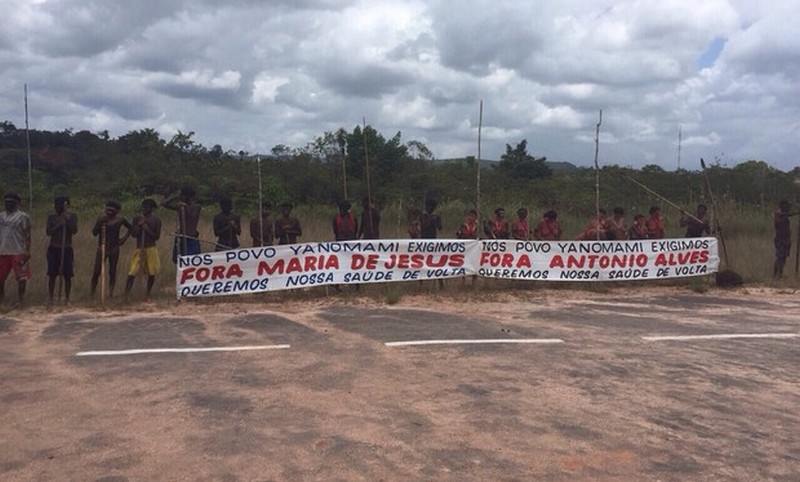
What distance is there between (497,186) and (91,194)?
1636 centimetres

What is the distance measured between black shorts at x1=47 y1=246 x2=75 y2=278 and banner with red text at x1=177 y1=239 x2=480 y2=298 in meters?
1.62

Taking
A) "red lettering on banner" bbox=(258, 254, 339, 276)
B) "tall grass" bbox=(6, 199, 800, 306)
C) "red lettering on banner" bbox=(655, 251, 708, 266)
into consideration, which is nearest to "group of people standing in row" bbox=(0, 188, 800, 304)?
"tall grass" bbox=(6, 199, 800, 306)

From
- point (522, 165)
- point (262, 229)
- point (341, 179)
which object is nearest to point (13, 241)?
point (262, 229)

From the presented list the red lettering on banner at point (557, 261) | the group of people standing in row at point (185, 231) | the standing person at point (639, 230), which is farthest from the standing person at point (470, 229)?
the standing person at point (639, 230)

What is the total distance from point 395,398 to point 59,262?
286 inches

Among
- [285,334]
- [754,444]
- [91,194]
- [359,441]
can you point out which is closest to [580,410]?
[754,444]

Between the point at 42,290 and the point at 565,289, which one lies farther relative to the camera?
the point at 565,289

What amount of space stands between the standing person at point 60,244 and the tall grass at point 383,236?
15.7 inches

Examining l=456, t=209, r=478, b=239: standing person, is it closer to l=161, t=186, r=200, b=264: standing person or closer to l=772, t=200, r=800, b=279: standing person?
l=161, t=186, r=200, b=264: standing person

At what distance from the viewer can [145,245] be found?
12148 millimetres

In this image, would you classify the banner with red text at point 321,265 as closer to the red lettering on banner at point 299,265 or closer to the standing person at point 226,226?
the red lettering on banner at point 299,265

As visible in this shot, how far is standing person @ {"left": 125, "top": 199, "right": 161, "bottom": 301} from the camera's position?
1199cm

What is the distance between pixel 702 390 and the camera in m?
7.01

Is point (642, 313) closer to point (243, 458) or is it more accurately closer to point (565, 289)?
point (565, 289)
